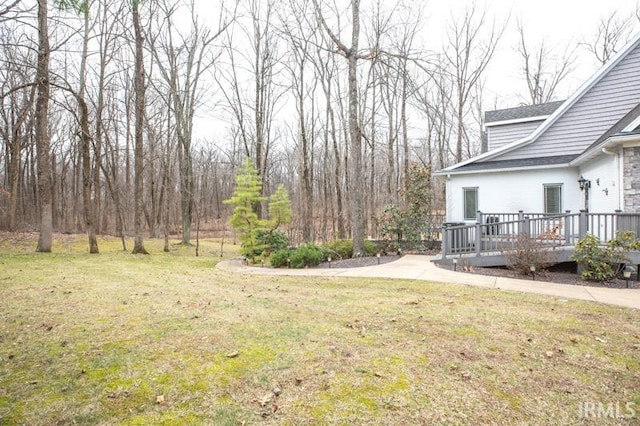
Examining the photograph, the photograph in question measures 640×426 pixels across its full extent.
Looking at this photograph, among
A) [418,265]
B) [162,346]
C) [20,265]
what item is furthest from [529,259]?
[20,265]

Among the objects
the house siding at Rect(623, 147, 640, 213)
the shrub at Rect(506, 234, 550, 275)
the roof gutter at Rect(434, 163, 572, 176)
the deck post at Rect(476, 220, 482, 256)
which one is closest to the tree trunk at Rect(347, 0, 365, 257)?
the roof gutter at Rect(434, 163, 572, 176)

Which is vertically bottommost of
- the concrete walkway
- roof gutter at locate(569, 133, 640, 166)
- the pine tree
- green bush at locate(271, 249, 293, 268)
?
the concrete walkway

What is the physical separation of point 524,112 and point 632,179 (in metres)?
7.75

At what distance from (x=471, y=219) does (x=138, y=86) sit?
13273mm

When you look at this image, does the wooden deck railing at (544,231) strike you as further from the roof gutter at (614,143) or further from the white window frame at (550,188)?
the white window frame at (550,188)

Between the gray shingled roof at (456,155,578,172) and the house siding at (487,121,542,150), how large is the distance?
9.81ft

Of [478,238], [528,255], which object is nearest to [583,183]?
[478,238]

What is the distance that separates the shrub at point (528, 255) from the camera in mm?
8359

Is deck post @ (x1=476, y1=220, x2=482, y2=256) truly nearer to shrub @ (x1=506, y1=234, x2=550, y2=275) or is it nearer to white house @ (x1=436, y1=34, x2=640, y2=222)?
shrub @ (x1=506, y1=234, x2=550, y2=275)

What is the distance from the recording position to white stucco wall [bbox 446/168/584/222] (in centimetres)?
1177

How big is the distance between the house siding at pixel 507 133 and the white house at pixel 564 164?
2.53 metres

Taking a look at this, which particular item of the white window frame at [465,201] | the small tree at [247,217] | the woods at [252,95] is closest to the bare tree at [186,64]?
the woods at [252,95]

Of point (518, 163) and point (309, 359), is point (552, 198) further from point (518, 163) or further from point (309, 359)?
point (309, 359)

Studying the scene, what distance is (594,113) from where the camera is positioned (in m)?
12.0
